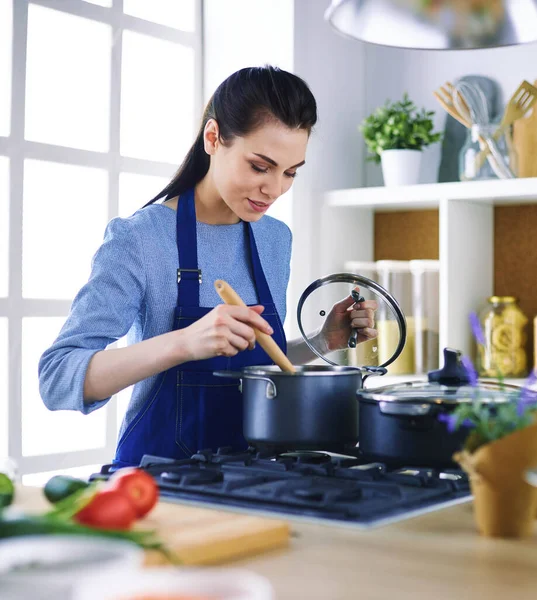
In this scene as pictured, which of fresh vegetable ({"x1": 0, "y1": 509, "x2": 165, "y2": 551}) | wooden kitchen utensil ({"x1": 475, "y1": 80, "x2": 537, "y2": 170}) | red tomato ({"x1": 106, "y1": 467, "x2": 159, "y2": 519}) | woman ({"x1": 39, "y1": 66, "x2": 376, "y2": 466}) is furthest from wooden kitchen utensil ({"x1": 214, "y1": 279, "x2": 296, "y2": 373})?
wooden kitchen utensil ({"x1": 475, "y1": 80, "x2": 537, "y2": 170})

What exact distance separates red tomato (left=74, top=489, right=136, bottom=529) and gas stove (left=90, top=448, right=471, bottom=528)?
0.26 m

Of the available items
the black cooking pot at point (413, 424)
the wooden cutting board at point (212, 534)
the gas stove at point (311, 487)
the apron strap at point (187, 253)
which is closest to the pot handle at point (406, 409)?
the black cooking pot at point (413, 424)

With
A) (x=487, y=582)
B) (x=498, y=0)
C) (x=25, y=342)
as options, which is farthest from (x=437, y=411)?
(x=25, y=342)

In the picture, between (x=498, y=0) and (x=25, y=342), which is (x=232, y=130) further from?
(x=25, y=342)

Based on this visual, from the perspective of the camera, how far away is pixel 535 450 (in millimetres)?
1125

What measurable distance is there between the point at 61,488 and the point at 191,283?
0.89 meters

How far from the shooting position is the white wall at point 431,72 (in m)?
3.37

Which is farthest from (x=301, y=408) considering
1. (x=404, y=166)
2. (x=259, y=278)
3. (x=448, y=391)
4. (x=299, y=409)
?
(x=404, y=166)

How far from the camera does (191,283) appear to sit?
2.09m

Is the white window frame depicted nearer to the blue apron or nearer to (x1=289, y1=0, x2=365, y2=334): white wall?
(x1=289, y1=0, x2=365, y2=334): white wall

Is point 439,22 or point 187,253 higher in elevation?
point 439,22

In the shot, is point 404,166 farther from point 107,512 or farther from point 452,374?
point 107,512

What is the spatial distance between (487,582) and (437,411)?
0.50 meters

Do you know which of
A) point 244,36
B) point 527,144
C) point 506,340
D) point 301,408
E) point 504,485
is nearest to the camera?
point 504,485
